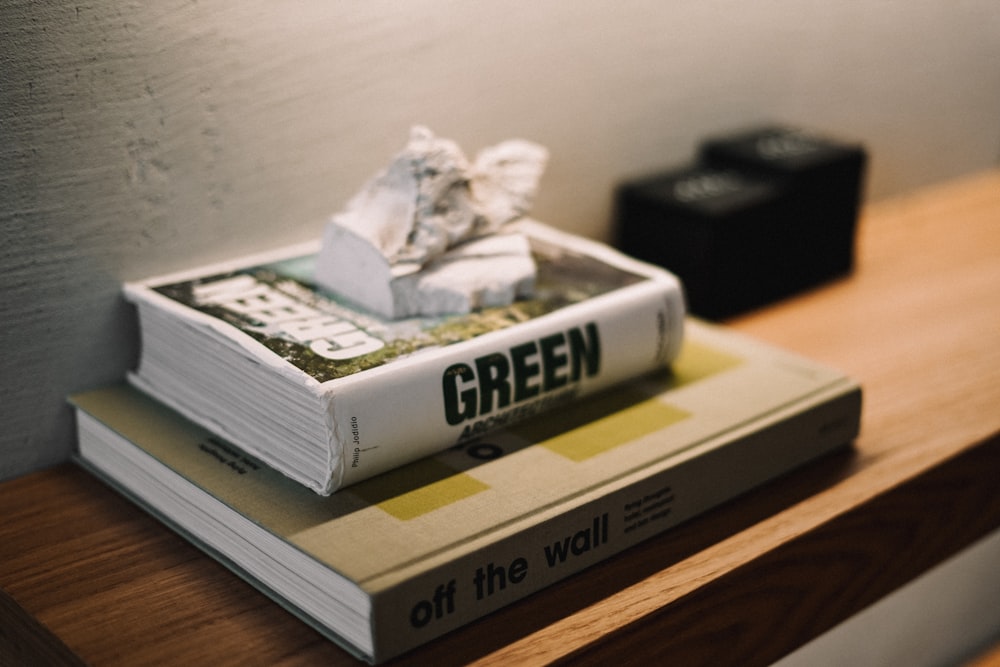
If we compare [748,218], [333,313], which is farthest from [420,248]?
[748,218]

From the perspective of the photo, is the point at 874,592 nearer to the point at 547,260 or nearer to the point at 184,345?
the point at 547,260

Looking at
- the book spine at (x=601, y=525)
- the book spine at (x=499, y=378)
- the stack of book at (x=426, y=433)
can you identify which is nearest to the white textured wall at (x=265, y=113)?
the stack of book at (x=426, y=433)

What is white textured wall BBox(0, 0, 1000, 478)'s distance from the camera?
2.43 feet

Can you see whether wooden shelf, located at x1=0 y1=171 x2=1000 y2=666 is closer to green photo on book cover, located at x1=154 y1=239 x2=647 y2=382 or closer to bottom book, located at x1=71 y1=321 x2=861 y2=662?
bottom book, located at x1=71 y1=321 x2=861 y2=662

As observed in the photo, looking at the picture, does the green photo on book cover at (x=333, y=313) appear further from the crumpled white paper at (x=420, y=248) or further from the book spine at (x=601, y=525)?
the book spine at (x=601, y=525)

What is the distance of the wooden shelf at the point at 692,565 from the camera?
0.62 m

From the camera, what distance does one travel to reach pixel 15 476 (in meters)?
0.79

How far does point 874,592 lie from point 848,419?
131 millimetres

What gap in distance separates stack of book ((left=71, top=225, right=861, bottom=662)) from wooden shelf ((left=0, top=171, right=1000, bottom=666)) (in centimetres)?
2

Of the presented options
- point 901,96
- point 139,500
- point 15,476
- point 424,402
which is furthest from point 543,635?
point 901,96

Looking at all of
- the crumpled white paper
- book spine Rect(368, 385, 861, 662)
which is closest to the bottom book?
→ book spine Rect(368, 385, 861, 662)

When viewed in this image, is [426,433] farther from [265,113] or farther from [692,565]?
[265,113]

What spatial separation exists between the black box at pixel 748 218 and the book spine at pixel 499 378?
0.22 metres

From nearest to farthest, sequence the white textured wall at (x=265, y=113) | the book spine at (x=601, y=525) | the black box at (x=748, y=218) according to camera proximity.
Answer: the book spine at (x=601, y=525) → the white textured wall at (x=265, y=113) → the black box at (x=748, y=218)
